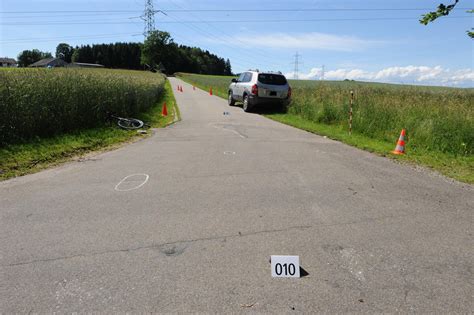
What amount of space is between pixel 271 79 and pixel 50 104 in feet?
34.3

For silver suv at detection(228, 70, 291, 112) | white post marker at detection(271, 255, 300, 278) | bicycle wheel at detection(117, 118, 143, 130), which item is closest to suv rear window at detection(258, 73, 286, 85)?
silver suv at detection(228, 70, 291, 112)

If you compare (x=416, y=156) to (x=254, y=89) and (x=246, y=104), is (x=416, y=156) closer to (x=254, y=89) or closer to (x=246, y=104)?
(x=254, y=89)

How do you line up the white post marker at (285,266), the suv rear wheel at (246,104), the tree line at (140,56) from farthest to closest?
the tree line at (140,56) < the suv rear wheel at (246,104) < the white post marker at (285,266)

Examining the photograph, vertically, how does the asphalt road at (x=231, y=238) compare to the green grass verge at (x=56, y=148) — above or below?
below

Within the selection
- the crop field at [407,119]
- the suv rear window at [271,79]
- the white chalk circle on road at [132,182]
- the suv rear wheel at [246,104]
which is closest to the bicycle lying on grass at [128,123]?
the white chalk circle on road at [132,182]

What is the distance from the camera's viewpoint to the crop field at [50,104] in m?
8.65

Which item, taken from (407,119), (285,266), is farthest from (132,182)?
(407,119)

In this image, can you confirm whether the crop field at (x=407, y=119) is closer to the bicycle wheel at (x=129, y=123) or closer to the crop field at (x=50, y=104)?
the bicycle wheel at (x=129, y=123)

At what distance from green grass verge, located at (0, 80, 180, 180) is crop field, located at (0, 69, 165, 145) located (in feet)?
1.19

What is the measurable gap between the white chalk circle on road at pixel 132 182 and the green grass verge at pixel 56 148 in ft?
6.69

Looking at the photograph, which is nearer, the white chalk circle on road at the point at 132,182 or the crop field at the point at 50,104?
the white chalk circle on road at the point at 132,182

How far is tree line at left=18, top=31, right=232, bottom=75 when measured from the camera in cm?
11931

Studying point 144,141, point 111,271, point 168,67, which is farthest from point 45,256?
point 168,67

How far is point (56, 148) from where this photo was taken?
336 inches
